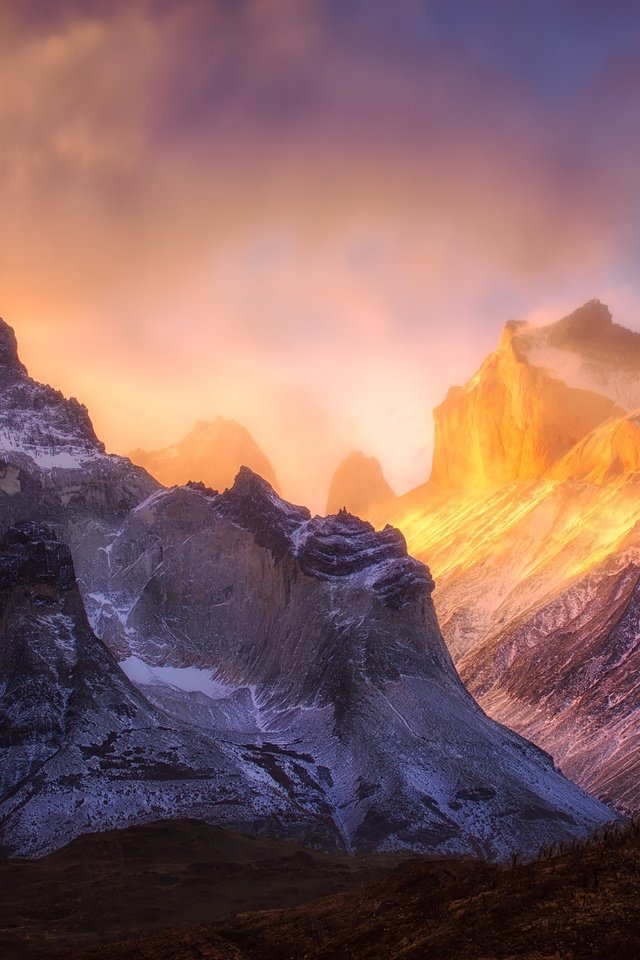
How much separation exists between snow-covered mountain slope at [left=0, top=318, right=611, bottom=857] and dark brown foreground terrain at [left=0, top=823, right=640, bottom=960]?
149 feet

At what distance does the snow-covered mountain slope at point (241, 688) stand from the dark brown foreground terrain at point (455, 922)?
149 ft

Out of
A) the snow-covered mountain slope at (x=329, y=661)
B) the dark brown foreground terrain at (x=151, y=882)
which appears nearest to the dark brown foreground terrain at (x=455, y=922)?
the dark brown foreground terrain at (x=151, y=882)

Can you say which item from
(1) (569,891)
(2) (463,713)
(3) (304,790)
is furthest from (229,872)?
(2) (463,713)

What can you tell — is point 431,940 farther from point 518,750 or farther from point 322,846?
point 518,750

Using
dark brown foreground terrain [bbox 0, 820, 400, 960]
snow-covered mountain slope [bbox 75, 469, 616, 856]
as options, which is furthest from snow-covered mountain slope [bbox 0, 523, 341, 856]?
snow-covered mountain slope [bbox 75, 469, 616, 856]

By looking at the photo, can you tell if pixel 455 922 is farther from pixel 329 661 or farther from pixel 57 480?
pixel 57 480

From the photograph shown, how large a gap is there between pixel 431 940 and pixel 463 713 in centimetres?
10939

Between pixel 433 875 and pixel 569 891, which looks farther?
pixel 433 875

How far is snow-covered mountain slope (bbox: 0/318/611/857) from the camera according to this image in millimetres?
108188

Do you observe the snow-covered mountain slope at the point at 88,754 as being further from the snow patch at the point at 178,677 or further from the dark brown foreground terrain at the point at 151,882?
the snow patch at the point at 178,677

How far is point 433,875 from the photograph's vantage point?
49844mm

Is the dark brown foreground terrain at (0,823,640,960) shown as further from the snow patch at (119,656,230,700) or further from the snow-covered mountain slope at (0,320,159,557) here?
the snow-covered mountain slope at (0,320,159,557)

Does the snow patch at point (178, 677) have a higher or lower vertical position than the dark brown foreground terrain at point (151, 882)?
higher

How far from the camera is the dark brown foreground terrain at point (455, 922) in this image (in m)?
32.6
